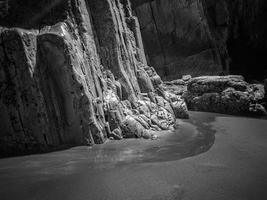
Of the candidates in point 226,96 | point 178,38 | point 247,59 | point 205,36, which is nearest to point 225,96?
point 226,96

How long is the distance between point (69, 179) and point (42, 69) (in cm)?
554

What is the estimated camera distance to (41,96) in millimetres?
10727

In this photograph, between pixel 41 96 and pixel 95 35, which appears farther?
pixel 95 35

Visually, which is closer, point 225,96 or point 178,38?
point 225,96

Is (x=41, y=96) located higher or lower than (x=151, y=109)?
higher

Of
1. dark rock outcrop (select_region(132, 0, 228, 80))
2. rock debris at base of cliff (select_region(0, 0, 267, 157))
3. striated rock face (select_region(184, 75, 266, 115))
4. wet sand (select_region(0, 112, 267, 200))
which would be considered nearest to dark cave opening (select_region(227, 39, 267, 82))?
dark rock outcrop (select_region(132, 0, 228, 80))

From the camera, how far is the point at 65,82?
11.1m

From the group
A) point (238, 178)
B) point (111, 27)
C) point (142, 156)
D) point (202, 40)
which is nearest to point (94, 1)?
point (111, 27)

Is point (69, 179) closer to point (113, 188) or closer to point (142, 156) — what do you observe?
point (113, 188)

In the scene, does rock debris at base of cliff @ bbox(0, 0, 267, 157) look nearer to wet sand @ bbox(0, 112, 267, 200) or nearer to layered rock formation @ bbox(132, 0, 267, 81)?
wet sand @ bbox(0, 112, 267, 200)

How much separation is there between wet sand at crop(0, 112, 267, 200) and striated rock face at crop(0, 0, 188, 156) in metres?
1.06

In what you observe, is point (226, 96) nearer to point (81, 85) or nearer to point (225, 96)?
point (225, 96)

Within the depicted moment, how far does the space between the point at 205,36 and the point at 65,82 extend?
85.6ft

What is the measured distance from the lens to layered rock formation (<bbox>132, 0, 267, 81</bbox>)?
101 ft
